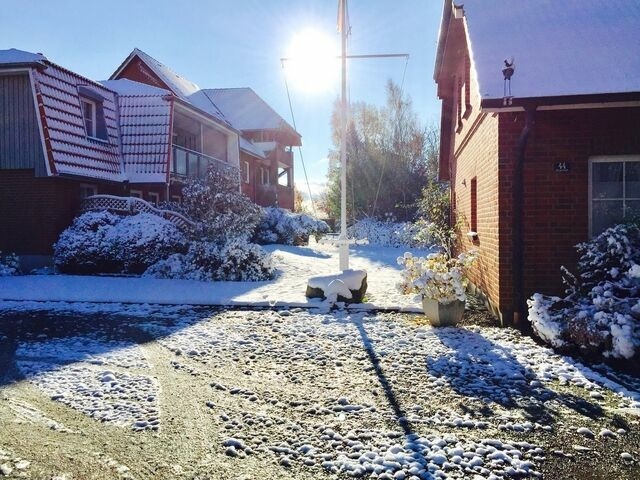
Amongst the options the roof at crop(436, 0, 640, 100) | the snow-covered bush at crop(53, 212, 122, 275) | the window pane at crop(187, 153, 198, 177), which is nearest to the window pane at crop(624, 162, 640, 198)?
the roof at crop(436, 0, 640, 100)

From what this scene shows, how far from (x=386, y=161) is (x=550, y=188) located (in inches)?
875

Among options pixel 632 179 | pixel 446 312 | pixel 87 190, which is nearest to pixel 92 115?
pixel 87 190

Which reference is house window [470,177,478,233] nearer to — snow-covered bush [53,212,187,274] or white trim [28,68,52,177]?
snow-covered bush [53,212,187,274]

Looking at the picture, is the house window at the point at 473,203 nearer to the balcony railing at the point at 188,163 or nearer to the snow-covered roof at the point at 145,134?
the balcony railing at the point at 188,163

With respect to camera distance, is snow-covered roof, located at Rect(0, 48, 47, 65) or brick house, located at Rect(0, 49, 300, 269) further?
brick house, located at Rect(0, 49, 300, 269)

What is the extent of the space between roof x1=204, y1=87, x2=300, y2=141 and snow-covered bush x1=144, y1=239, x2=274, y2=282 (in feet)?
63.7

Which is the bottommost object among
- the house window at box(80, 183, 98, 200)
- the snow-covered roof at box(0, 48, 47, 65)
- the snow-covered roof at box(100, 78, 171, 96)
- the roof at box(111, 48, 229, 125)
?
the house window at box(80, 183, 98, 200)

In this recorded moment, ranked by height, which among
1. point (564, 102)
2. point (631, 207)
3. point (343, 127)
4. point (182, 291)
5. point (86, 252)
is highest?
point (343, 127)

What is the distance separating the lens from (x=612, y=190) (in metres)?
6.18

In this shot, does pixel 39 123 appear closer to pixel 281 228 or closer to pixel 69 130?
pixel 69 130

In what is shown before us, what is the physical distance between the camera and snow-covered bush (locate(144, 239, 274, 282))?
11.0m

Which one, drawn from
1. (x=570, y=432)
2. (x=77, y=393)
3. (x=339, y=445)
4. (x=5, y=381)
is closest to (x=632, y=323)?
(x=570, y=432)

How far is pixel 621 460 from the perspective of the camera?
294 cm

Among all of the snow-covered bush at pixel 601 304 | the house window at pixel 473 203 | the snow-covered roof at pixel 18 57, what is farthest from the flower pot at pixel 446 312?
the snow-covered roof at pixel 18 57
